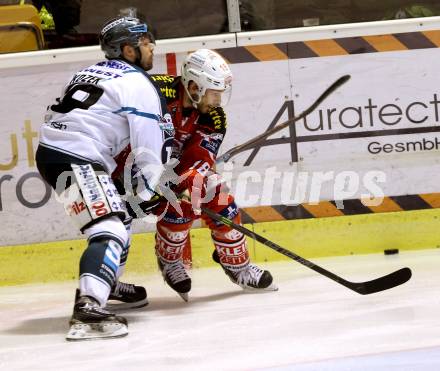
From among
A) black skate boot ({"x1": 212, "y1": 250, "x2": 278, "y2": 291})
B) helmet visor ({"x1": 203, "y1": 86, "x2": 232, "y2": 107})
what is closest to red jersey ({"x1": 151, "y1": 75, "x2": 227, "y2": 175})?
helmet visor ({"x1": 203, "y1": 86, "x2": 232, "y2": 107})

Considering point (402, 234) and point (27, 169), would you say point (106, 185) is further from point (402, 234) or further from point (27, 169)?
point (402, 234)

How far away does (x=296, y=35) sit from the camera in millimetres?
4930

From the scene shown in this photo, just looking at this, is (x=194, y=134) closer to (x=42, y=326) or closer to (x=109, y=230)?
(x=109, y=230)

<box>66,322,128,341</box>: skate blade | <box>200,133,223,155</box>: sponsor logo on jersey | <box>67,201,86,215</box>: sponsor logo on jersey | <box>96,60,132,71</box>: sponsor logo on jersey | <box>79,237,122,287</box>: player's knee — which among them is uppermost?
<box>96,60,132,71</box>: sponsor logo on jersey

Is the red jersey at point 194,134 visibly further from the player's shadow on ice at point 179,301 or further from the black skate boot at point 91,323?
the black skate boot at point 91,323

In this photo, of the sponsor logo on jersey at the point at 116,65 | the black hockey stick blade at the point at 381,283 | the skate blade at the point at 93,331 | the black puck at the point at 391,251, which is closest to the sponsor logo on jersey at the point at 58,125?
the sponsor logo on jersey at the point at 116,65

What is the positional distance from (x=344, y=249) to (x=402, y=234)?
0.29 metres

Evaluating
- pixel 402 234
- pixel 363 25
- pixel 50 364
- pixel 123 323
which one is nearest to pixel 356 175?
pixel 402 234

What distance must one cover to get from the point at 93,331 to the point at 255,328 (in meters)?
0.53

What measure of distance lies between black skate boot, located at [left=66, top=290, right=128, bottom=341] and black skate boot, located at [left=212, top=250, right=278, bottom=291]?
0.92m

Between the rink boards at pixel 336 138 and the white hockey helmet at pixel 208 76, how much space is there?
0.92m

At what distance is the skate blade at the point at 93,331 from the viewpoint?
11.0ft

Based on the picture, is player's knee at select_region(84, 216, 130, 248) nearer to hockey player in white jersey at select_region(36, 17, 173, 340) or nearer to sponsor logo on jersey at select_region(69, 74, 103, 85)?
hockey player in white jersey at select_region(36, 17, 173, 340)

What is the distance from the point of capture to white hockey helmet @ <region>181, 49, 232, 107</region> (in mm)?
3922
